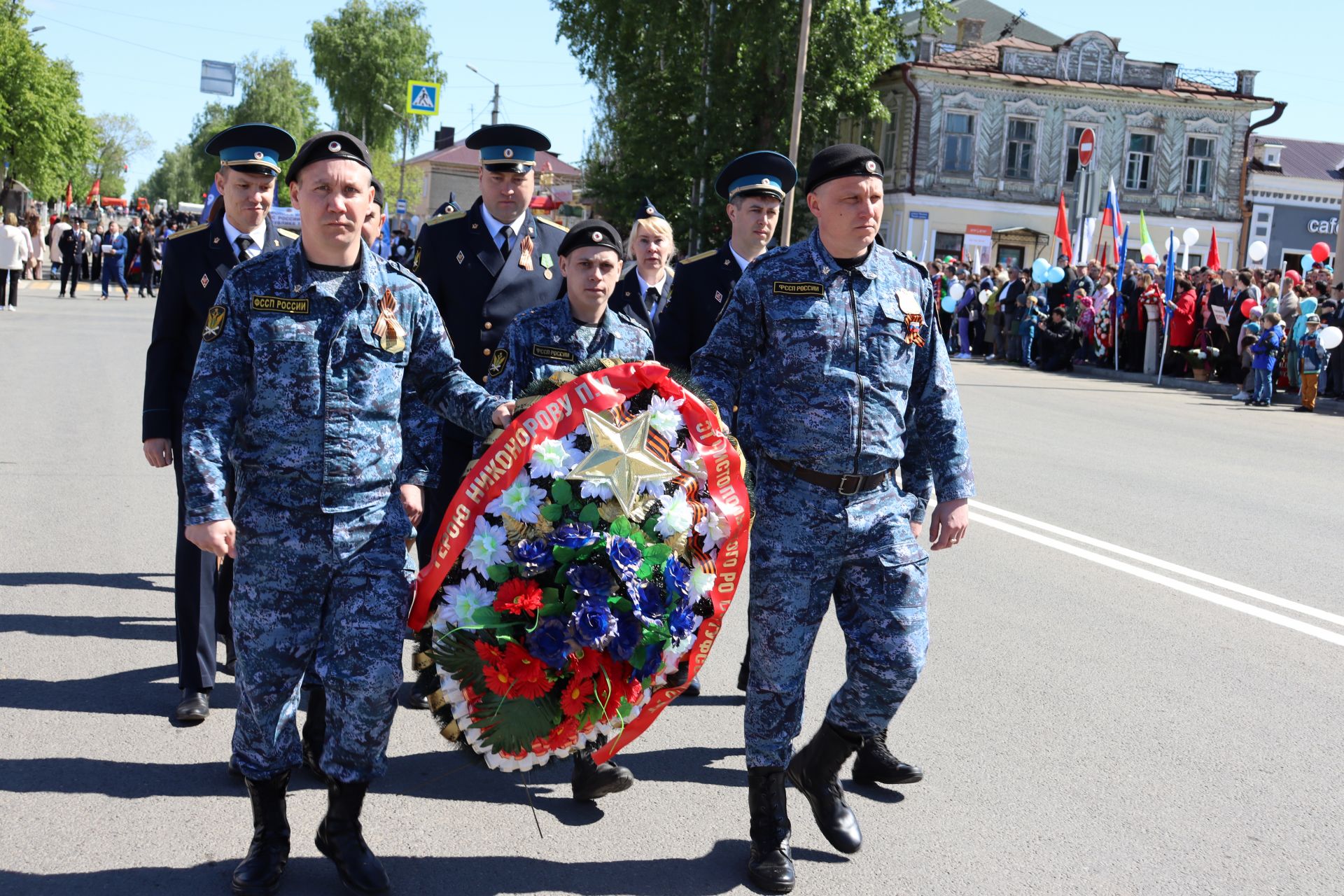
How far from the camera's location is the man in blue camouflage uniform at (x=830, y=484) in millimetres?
4117

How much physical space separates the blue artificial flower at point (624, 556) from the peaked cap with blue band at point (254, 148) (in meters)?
2.42

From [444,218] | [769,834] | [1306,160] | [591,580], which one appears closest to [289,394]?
→ [591,580]

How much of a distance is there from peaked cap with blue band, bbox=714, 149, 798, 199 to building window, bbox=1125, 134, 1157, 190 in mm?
46938

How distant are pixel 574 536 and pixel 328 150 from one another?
1307 mm

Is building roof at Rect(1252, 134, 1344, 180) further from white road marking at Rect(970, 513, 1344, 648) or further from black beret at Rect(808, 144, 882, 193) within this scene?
black beret at Rect(808, 144, 882, 193)

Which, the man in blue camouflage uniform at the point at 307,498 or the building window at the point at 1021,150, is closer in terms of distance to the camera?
the man in blue camouflage uniform at the point at 307,498

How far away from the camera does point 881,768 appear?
4855 mm

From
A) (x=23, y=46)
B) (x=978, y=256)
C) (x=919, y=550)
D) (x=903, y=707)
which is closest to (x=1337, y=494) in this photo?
(x=903, y=707)

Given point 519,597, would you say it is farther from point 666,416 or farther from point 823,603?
point 823,603

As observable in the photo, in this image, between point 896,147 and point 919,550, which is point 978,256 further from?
point 919,550

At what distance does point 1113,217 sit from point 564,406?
2667cm

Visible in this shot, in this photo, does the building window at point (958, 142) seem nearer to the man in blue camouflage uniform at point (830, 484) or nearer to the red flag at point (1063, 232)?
the red flag at point (1063, 232)

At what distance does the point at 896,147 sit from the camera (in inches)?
1935

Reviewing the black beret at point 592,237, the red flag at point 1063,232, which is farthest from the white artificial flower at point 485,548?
the red flag at point 1063,232
